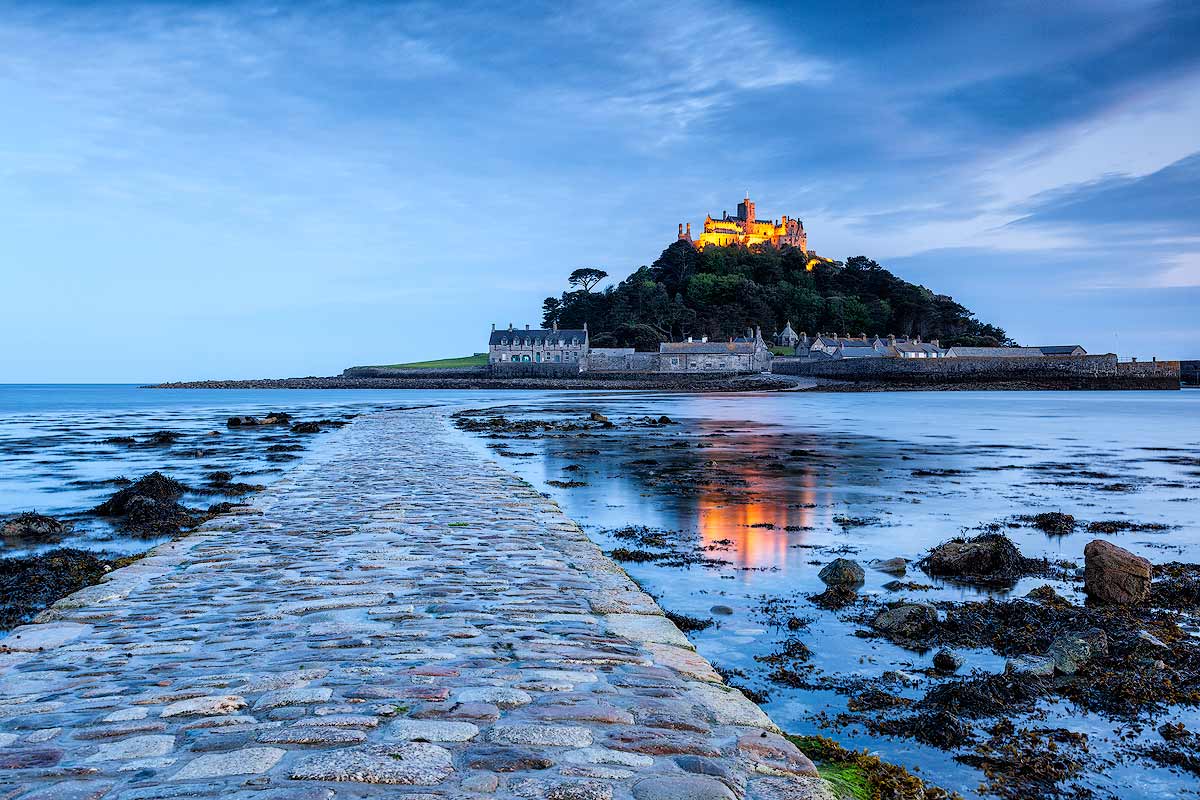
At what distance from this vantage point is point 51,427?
1610 inches

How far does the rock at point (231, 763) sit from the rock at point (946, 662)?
490cm

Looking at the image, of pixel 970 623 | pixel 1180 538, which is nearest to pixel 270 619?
pixel 970 623

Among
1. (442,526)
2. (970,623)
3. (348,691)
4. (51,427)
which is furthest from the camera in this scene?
(51,427)

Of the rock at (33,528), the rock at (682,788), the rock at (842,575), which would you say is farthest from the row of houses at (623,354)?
the rock at (682,788)

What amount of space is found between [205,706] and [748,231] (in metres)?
175

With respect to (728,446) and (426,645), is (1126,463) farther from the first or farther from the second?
(426,645)

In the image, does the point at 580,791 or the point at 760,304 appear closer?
the point at 580,791

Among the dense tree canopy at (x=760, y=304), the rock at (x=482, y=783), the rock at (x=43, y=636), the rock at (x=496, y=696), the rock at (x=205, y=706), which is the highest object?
the dense tree canopy at (x=760, y=304)

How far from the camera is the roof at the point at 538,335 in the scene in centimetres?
12294

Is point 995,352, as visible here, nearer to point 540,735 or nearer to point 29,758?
point 540,735

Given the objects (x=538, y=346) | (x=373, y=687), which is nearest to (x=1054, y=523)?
(x=373, y=687)

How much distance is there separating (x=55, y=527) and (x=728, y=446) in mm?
19164

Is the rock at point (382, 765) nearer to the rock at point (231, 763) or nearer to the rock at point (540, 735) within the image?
the rock at point (231, 763)

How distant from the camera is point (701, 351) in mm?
115875
